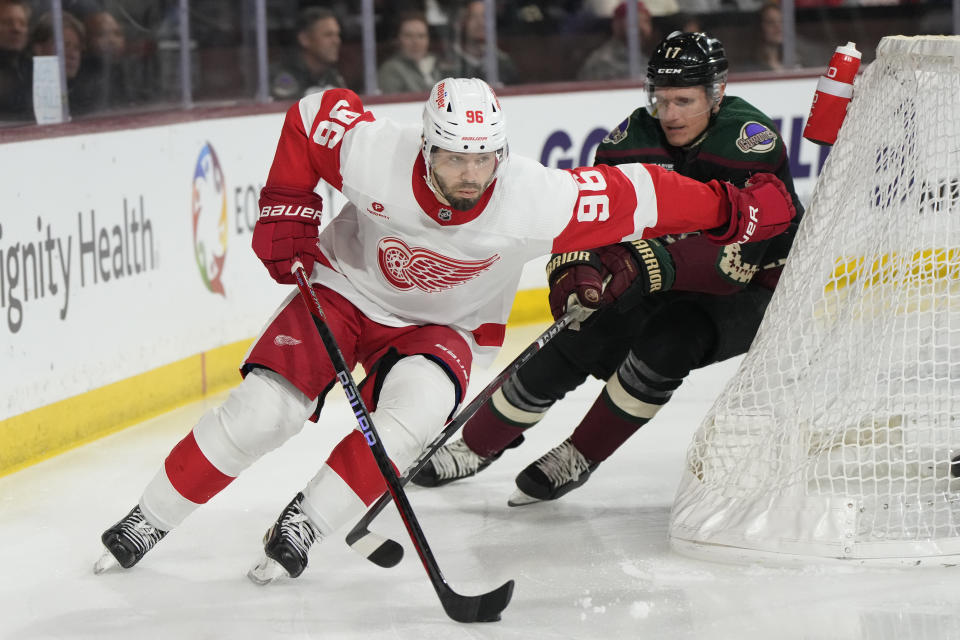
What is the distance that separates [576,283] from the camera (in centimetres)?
292

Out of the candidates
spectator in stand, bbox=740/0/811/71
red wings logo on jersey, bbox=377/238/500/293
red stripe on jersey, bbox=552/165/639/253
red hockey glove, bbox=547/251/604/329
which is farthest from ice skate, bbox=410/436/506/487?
spectator in stand, bbox=740/0/811/71

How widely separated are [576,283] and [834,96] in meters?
0.68

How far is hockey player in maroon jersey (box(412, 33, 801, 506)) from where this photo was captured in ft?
9.80

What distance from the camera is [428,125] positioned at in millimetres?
2484

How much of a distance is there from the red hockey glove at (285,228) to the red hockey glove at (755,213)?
0.79m

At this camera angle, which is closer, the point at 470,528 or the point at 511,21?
the point at 470,528

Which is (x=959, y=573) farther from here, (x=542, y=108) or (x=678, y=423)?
(x=542, y=108)

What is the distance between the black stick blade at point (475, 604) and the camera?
2459 millimetres

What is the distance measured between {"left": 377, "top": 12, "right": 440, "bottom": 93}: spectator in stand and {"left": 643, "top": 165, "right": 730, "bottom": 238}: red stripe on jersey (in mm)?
2683

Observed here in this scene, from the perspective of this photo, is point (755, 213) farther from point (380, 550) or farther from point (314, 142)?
point (380, 550)

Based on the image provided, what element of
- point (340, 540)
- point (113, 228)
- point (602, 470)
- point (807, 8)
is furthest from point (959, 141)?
point (807, 8)

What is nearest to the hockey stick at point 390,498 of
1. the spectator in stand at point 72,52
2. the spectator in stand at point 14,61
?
the spectator in stand at point 14,61

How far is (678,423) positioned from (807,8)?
9.14 ft

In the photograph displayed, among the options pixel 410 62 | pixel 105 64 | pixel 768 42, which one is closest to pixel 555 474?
pixel 105 64
